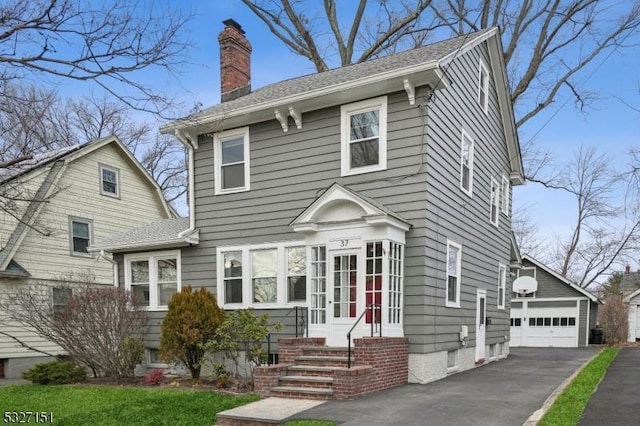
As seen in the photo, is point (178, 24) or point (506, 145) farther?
point (506, 145)

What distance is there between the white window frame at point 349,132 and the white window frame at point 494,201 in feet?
19.4

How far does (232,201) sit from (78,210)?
835 cm

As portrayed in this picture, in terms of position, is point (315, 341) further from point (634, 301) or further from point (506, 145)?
point (634, 301)

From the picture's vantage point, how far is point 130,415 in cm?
748

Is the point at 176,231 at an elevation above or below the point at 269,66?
below

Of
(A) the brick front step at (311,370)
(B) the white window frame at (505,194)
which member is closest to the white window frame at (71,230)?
(A) the brick front step at (311,370)

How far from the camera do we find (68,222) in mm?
17156

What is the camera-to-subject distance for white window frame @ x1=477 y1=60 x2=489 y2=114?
45.0 feet

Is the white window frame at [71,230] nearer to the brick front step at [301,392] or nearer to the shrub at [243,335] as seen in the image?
the shrub at [243,335]

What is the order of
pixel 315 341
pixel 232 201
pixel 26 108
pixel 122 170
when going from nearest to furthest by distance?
pixel 26 108, pixel 315 341, pixel 232 201, pixel 122 170

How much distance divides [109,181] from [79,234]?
2.57 m

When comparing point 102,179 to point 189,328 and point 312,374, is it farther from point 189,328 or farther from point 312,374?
point 312,374

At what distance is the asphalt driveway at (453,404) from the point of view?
21.6ft

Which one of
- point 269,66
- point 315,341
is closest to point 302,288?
point 315,341
